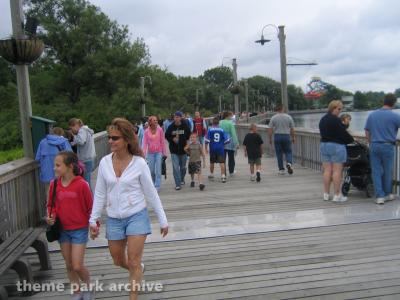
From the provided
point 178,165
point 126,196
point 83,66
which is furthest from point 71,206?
point 83,66

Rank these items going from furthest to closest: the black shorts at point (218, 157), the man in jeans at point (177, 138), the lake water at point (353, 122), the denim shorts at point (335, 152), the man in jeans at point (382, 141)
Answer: the lake water at point (353, 122)
the black shorts at point (218, 157)
the man in jeans at point (177, 138)
the denim shorts at point (335, 152)
the man in jeans at point (382, 141)

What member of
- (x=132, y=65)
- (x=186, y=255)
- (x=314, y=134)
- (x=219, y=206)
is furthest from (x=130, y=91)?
(x=186, y=255)

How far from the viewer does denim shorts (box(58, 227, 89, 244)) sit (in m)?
4.29

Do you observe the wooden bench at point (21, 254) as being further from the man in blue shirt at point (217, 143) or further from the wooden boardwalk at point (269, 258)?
the man in blue shirt at point (217, 143)

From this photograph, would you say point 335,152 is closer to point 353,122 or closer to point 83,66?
point 353,122

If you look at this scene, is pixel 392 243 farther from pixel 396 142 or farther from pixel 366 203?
pixel 396 142

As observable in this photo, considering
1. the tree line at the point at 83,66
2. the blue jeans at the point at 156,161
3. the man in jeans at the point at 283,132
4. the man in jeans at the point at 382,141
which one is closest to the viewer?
the man in jeans at the point at 382,141

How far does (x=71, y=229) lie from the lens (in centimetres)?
428

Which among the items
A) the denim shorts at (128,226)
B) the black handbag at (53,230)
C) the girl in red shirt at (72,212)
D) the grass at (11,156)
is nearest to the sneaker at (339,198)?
the denim shorts at (128,226)

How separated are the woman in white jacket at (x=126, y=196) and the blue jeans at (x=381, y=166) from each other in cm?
473

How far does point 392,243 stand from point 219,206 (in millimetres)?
3189

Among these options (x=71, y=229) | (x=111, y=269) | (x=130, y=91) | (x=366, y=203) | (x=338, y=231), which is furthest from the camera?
(x=130, y=91)

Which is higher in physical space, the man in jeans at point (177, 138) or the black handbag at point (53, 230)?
the man in jeans at point (177, 138)

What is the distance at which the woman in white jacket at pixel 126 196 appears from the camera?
4.00 m
